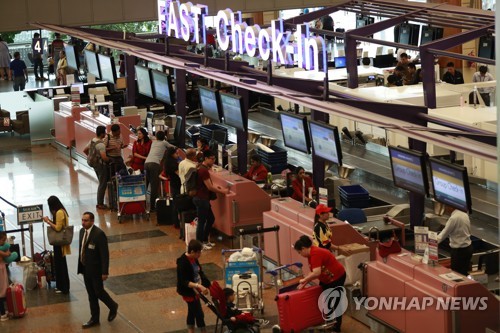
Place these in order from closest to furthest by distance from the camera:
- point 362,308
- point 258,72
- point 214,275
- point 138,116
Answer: point 362,308 < point 214,275 < point 258,72 < point 138,116

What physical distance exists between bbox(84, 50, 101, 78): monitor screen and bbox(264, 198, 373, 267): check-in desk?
12.7 metres

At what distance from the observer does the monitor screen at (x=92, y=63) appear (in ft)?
86.8

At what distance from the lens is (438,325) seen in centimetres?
1114

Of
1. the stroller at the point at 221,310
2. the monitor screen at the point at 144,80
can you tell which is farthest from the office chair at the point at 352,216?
the monitor screen at the point at 144,80

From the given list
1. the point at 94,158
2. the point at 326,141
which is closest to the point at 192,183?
the point at 326,141

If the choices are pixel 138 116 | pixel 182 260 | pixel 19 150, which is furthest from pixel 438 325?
pixel 19 150

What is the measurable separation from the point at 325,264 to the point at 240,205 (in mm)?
4741

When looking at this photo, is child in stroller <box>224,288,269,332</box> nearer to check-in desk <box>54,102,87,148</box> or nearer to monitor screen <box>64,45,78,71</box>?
check-in desk <box>54,102,87,148</box>

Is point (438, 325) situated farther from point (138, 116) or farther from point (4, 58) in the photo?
point (4, 58)

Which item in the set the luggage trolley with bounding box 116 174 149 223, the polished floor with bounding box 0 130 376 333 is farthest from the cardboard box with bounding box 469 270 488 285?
the luggage trolley with bounding box 116 174 149 223

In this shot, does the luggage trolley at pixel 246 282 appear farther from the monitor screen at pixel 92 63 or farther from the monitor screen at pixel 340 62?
the monitor screen at pixel 340 62

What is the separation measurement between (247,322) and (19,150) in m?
15.5

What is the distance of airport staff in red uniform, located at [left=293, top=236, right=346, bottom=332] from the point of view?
459 inches

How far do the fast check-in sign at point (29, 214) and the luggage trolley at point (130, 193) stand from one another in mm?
3589
